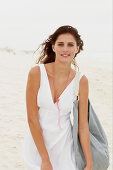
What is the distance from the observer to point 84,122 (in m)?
2.55

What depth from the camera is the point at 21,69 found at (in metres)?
12.5

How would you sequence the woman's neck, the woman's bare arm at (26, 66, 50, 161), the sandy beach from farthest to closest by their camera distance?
1. the sandy beach
2. the woman's neck
3. the woman's bare arm at (26, 66, 50, 161)

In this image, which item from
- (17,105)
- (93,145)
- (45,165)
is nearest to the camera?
(45,165)

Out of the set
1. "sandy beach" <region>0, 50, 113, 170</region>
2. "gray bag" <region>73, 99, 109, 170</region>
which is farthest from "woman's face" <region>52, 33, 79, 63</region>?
"sandy beach" <region>0, 50, 113, 170</region>

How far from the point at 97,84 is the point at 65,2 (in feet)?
163

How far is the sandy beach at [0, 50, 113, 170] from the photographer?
4770 millimetres

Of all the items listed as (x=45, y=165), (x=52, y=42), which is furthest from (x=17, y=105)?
(x=45, y=165)

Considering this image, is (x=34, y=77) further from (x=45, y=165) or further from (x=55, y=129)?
(x=45, y=165)

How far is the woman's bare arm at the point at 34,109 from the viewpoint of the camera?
8.01 ft

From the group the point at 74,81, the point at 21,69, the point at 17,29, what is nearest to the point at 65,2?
the point at 17,29

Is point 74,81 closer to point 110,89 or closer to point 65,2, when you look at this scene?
point 110,89

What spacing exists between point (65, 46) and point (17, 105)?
16.4 feet

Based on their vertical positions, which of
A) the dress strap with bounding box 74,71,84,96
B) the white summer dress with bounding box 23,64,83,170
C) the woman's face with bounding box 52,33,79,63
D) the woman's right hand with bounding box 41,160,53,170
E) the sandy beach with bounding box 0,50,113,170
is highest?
the woman's face with bounding box 52,33,79,63

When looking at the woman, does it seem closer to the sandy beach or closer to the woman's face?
the woman's face
